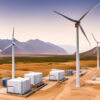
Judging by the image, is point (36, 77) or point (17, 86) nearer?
point (17, 86)

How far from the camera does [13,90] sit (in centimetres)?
2719

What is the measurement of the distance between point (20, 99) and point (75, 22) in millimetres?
16755

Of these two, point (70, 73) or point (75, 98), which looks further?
point (70, 73)

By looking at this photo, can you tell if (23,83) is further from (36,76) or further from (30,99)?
(36,76)

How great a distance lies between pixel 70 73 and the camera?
175 ft

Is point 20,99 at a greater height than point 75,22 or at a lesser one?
lesser

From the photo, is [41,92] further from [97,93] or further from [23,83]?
[97,93]

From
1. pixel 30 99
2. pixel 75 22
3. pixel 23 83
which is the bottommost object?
pixel 30 99

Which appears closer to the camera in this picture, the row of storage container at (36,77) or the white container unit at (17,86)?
the white container unit at (17,86)

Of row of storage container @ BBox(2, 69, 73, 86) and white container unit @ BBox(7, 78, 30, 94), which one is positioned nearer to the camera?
white container unit @ BBox(7, 78, 30, 94)

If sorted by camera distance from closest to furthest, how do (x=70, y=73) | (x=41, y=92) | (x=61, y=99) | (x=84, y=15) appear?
1. (x=61, y=99)
2. (x=41, y=92)
3. (x=84, y=15)
4. (x=70, y=73)

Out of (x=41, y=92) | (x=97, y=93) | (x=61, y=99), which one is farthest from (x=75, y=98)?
(x=41, y=92)

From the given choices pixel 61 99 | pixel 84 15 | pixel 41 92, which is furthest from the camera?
pixel 84 15

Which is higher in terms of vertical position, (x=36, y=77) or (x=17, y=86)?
(x=36, y=77)
